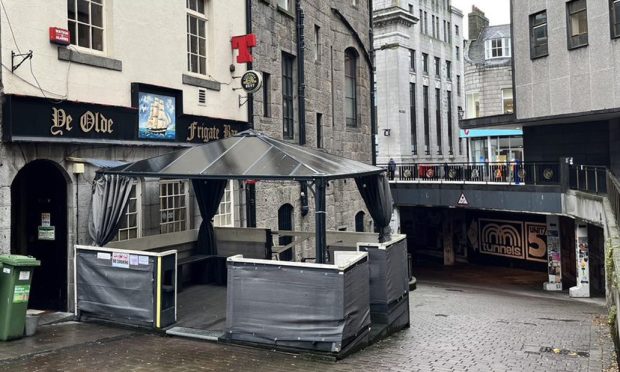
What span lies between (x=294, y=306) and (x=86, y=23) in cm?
730

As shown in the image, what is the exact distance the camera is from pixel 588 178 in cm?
2083

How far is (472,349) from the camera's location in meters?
10.2

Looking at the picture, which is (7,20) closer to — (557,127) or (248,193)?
(248,193)

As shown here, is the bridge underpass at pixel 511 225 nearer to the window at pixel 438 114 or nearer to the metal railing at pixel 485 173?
the metal railing at pixel 485 173

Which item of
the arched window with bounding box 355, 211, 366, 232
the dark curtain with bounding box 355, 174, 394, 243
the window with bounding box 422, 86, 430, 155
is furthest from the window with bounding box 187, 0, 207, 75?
the window with bounding box 422, 86, 430, 155

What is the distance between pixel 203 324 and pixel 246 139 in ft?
12.8

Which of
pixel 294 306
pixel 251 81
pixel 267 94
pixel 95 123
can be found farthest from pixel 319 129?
pixel 294 306

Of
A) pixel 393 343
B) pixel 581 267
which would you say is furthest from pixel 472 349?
pixel 581 267

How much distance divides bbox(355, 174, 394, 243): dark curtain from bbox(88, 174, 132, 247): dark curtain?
4.85m

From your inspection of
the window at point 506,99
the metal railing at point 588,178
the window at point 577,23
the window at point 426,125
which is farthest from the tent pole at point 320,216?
the window at point 426,125

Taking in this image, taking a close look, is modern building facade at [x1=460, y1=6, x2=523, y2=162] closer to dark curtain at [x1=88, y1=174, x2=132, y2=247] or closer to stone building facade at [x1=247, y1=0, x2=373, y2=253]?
stone building facade at [x1=247, y1=0, x2=373, y2=253]

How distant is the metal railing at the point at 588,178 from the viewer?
19.4m

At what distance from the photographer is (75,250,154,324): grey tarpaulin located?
32.8 ft

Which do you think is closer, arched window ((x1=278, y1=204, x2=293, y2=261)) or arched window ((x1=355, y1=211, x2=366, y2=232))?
arched window ((x1=278, y1=204, x2=293, y2=261))
